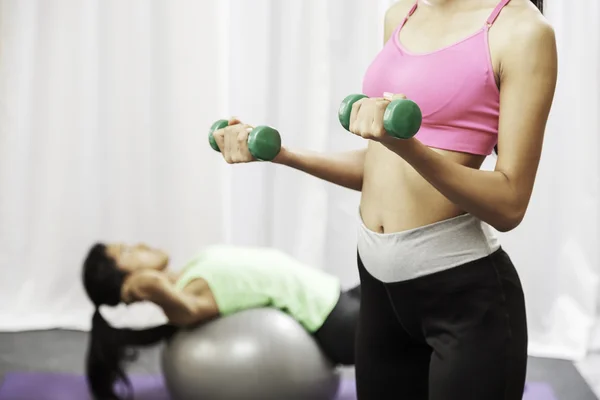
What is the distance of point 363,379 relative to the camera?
114cm

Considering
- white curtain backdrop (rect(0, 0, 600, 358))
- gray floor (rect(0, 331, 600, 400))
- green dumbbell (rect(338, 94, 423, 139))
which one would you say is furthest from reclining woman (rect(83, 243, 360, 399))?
green dumbbell (rect(338, 94, 423, 139))

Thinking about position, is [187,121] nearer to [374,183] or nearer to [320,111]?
[320,111]

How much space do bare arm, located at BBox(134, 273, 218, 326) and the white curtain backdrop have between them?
2.82 ft

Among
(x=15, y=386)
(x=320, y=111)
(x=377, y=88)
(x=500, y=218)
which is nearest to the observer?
(x=500, y=218)

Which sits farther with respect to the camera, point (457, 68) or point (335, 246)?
point (335, 246)

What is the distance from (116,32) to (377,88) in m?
2.14

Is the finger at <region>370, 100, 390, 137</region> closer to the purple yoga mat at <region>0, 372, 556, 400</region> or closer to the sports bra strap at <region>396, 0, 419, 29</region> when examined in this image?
the sports bra strap at <region>396, 0, 419, 29</region>

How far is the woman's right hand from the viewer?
1.08 meters

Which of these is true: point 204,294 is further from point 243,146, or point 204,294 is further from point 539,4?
point 539,4

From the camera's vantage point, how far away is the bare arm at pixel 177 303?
2.12 m

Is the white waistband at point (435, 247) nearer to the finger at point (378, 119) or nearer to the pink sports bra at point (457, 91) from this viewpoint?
the pink sports bra at point (457, 91)

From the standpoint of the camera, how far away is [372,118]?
874 millimetres

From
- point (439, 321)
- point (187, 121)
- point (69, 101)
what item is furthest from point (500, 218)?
point (69, 101)

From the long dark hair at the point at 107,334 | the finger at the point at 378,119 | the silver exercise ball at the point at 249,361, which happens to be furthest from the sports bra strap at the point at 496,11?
the long dark hair at the point at 107,334
